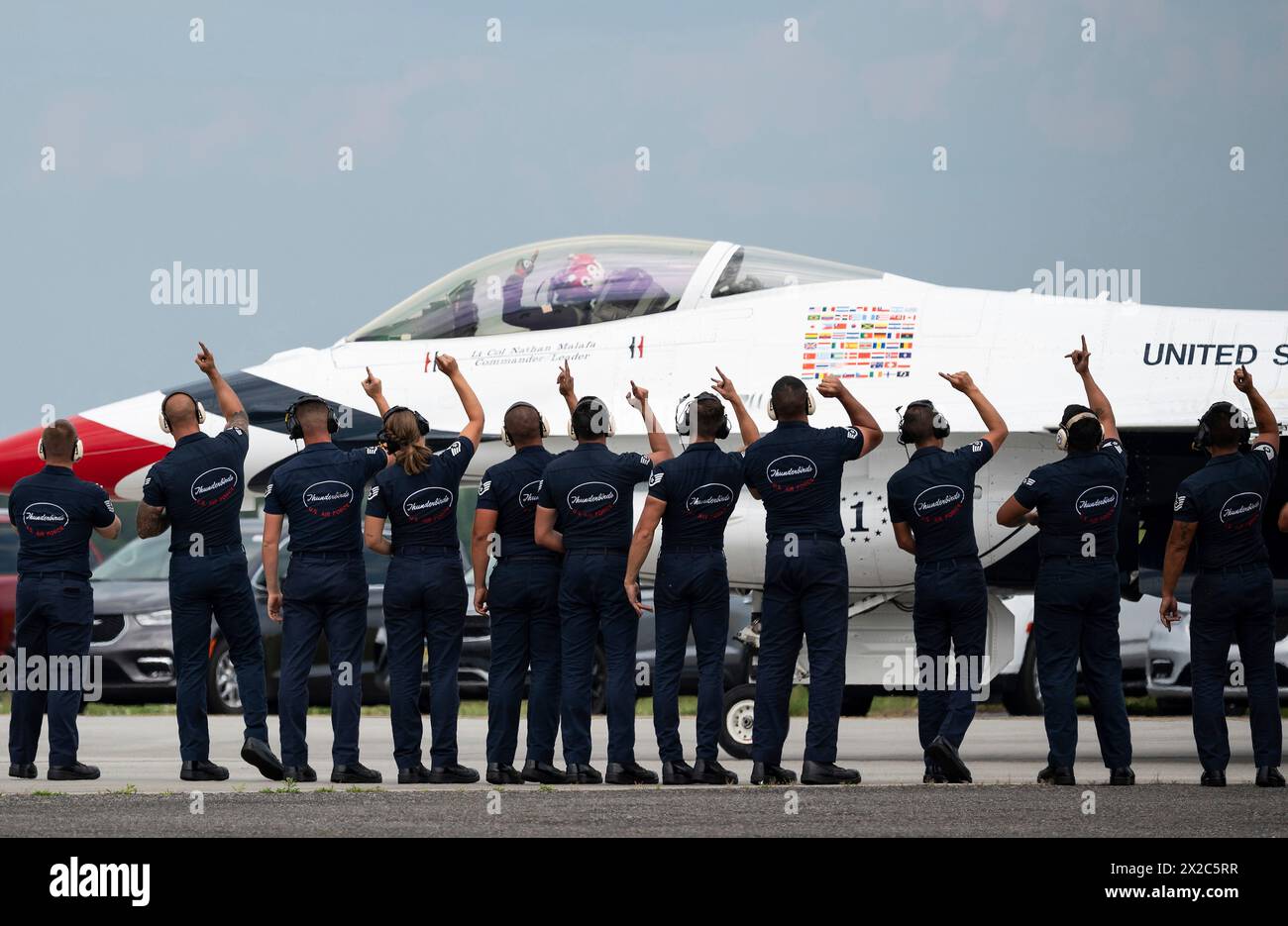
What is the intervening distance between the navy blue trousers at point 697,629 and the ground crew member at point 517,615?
0.64 meters

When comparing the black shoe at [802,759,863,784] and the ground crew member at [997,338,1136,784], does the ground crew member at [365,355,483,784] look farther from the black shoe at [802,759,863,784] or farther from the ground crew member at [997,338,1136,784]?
the ground crew member at [997,338,1136,784]

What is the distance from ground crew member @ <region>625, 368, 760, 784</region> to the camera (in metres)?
9.81

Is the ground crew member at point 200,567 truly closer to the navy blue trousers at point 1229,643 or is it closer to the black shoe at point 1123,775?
the black shoe at point 1123,775

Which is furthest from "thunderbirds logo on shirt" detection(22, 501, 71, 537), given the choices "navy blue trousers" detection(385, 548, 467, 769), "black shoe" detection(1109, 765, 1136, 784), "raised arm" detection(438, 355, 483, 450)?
"black shoe" detection(1109, 765, 1136, 784)

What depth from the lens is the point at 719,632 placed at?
9.87 meters

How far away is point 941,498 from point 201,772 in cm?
442

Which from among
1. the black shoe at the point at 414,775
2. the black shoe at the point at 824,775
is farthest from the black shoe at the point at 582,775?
the black shoe at the point at 824,775

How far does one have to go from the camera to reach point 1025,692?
18.2 meters

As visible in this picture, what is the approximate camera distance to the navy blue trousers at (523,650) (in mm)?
10016

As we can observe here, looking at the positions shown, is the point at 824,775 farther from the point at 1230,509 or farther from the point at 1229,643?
the point at 1230,509

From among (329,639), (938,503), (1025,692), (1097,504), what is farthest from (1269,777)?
(1025,692)
